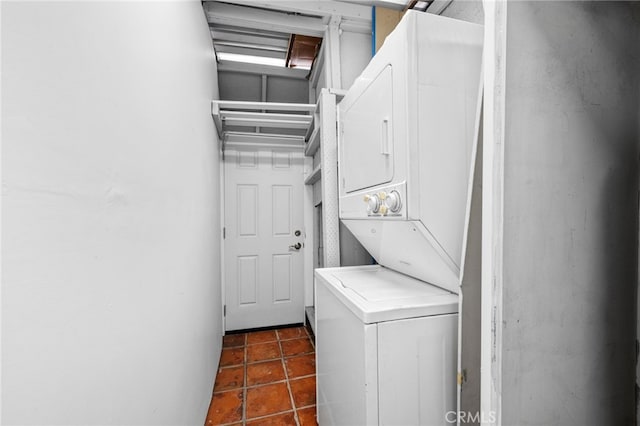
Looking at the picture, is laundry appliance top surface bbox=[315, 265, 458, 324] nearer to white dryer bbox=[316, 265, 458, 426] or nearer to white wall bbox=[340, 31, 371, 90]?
white dryer bbox=[316, 265, 458, 426]

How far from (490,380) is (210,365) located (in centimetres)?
215

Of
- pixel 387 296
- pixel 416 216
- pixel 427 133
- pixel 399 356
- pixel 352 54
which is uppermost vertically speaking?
pixel 352 54

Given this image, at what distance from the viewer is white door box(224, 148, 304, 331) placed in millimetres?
3416

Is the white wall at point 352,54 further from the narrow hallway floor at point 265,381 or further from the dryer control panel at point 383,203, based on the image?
the narrow hallway floor at point 265,381

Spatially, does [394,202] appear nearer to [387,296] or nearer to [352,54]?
[387,296]

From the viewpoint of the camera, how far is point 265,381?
2.45 m

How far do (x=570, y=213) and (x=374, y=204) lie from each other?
71 cm

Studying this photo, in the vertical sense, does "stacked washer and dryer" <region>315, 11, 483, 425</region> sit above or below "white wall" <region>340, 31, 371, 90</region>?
below

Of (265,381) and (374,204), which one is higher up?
(374,204)

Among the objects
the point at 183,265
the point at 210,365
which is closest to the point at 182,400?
the point at 183,265

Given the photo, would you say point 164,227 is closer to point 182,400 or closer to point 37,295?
point 37,295

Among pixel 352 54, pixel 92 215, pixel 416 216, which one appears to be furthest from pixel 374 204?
pixel 352 54

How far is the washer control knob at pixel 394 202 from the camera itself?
1.16m

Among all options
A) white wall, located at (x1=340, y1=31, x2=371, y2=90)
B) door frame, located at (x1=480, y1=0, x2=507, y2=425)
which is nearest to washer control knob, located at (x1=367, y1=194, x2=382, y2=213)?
door frame, located at (x1=480, y1=0, x2=507, y2=425)
